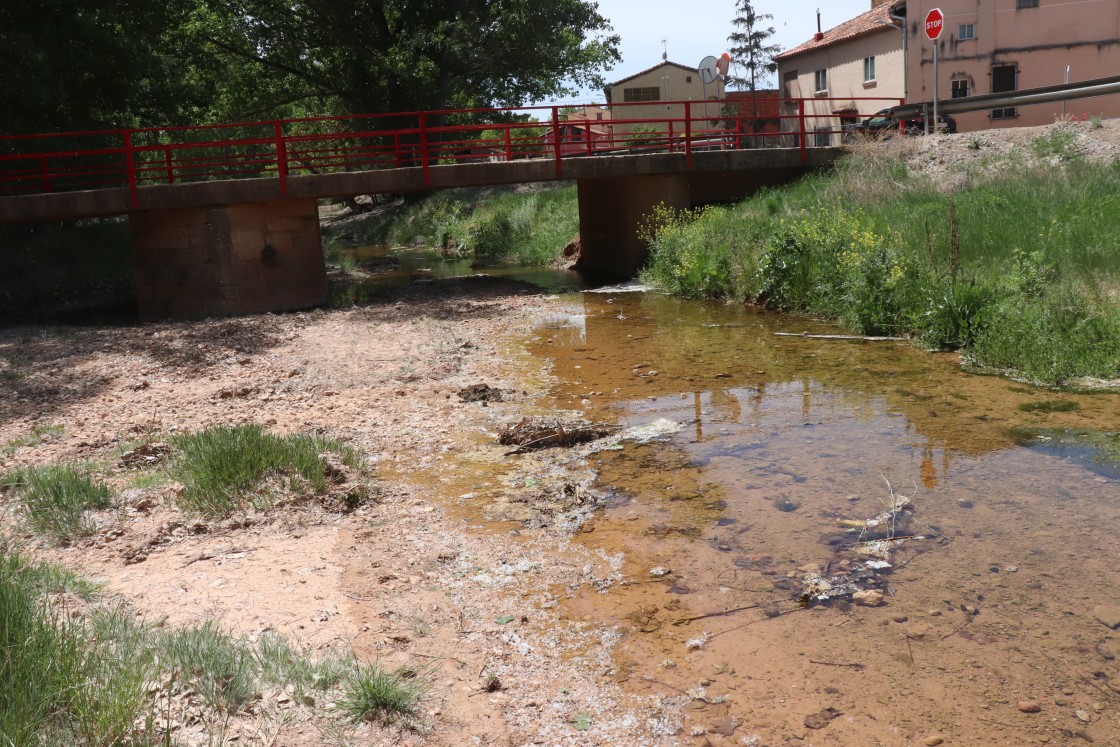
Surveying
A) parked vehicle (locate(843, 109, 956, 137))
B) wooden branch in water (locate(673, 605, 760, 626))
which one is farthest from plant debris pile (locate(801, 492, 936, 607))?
parked vehicle (locate(843, 109, 956, 137))

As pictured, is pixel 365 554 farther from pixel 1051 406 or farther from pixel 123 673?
pixel 1051 406

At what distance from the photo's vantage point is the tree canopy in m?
23.4

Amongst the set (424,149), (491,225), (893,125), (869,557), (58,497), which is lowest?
(869,557)

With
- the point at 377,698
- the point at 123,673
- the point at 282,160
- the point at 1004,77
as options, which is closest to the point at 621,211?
the point at 282,160

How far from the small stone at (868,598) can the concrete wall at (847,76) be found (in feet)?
106

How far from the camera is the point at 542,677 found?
5.03 m

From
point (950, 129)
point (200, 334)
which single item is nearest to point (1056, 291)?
point (200, 334)

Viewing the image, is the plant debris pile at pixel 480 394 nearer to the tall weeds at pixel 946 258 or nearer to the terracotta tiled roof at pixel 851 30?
the tall weeds at pixel 946 258

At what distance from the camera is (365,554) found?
6668 millimetres

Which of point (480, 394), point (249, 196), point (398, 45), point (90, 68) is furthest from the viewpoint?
point (398, 45)

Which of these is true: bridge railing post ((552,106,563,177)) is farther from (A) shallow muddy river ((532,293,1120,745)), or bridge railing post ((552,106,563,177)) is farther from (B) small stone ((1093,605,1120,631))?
(B) small stone ((1093,605,1120,631))

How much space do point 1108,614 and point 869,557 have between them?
1406mm

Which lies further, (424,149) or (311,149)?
(311,149)

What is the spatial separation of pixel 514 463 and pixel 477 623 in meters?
3.15
